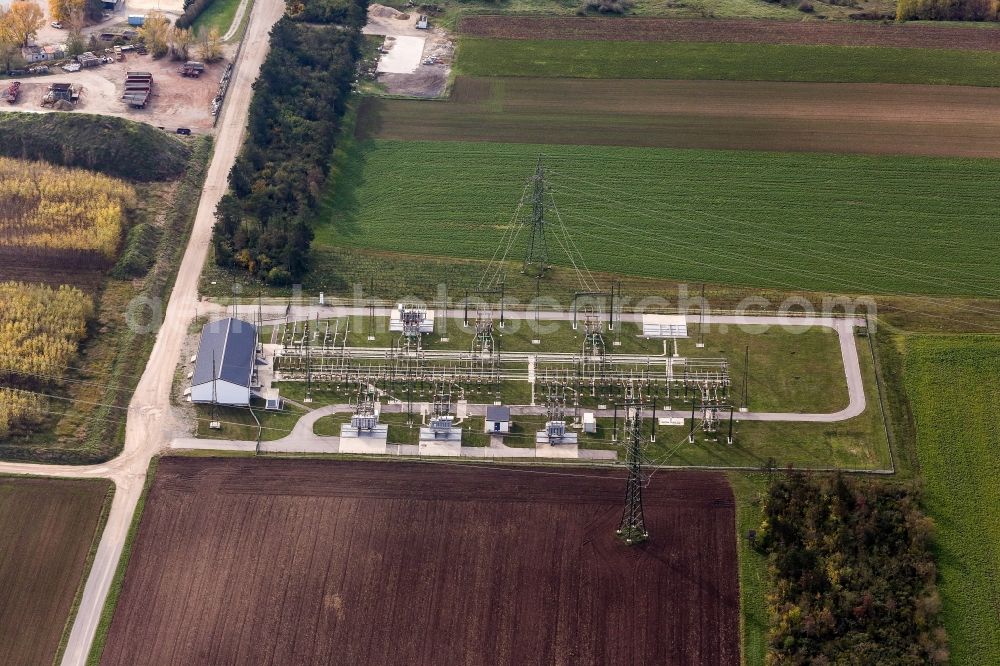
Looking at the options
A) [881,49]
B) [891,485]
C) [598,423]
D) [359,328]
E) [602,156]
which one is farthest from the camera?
[881,49]

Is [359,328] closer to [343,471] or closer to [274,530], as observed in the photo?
[343,471]

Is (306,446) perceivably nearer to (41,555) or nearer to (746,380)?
(41,555)

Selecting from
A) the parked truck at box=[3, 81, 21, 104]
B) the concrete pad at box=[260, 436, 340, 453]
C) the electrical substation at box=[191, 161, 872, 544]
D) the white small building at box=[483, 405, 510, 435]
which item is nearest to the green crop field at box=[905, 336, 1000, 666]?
the electrical substation at box=[191, 161, 872, 544]

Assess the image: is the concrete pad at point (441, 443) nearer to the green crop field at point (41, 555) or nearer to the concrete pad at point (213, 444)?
the concrete pad at point (213, 444)

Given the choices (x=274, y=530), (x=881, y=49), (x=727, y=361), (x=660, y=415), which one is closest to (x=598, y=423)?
(x=660, y=415)

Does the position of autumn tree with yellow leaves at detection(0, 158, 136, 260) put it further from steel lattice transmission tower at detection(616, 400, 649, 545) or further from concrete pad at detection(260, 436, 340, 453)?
steel lattice transmission tower at detection(616, 400, 649, 545)

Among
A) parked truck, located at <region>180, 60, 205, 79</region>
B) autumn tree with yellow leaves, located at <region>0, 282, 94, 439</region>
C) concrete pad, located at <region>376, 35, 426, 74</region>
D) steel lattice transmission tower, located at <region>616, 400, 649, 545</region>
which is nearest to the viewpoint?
steel lattice transmission tower, located at <region>616, 400, 649, 545</region>
